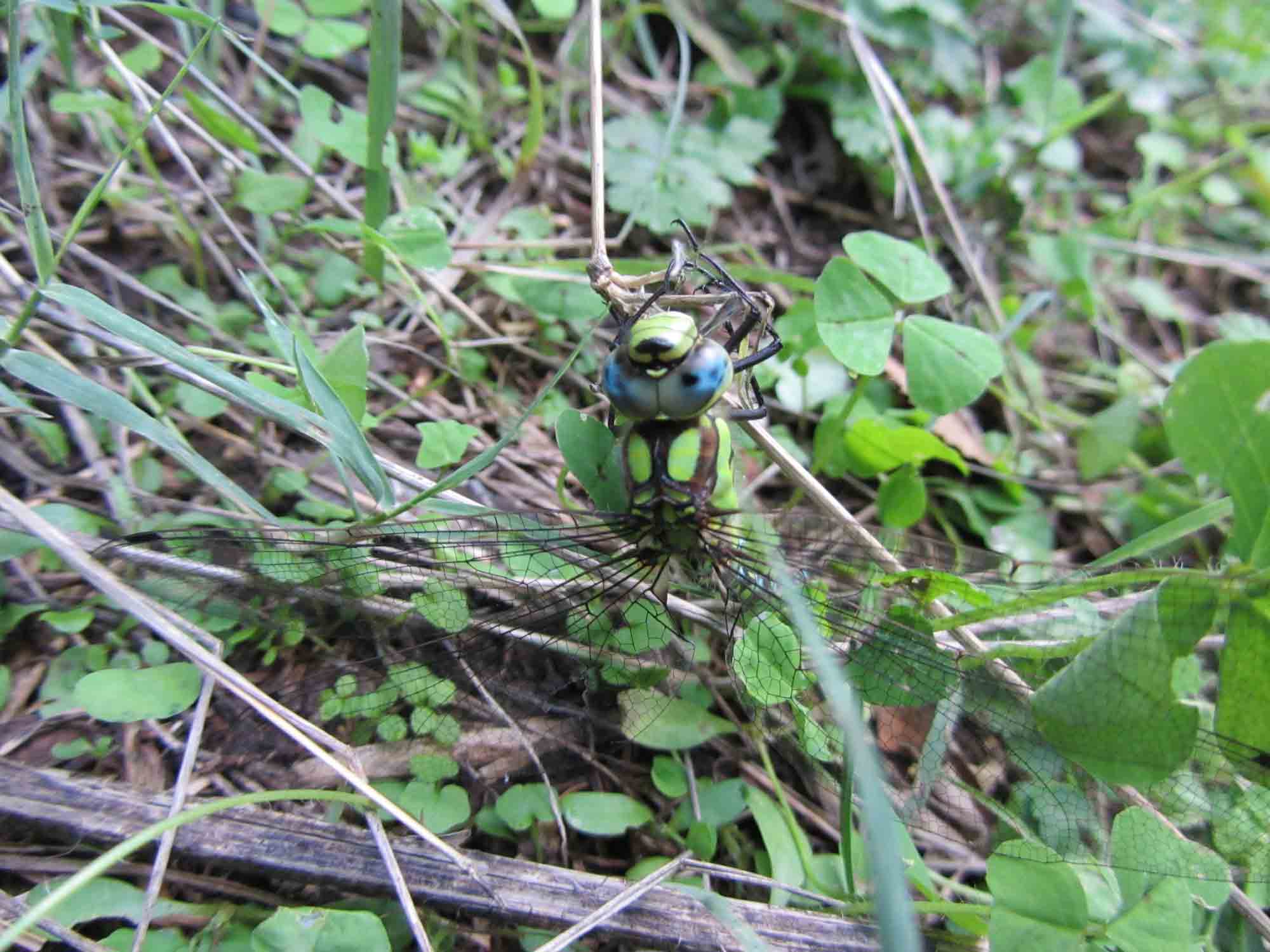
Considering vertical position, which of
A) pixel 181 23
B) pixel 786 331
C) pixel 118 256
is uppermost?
pixel 181 23

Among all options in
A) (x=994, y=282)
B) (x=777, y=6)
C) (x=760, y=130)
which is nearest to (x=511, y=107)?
(x=760, y=130)

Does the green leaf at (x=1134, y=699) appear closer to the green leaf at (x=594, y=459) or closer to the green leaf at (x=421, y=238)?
the green leaf at (x=594, y=459)

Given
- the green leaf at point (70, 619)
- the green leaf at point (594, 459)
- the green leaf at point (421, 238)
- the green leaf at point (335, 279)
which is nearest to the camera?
the green leaf at point (70, 619)

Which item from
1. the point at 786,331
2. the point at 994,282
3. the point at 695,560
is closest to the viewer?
the point at 695,560

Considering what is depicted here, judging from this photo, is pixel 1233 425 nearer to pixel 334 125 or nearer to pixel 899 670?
pixel 899 670

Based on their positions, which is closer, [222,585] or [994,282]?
[222,585]

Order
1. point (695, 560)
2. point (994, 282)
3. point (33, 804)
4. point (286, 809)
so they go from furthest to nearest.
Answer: point (994, 282) < point (695, 560) < point (286, 809) < point (33, 804)

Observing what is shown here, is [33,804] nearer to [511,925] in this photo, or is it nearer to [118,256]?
[511,925]

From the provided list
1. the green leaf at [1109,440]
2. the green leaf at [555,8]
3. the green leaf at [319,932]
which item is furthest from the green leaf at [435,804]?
the green leaf at [555,8]
